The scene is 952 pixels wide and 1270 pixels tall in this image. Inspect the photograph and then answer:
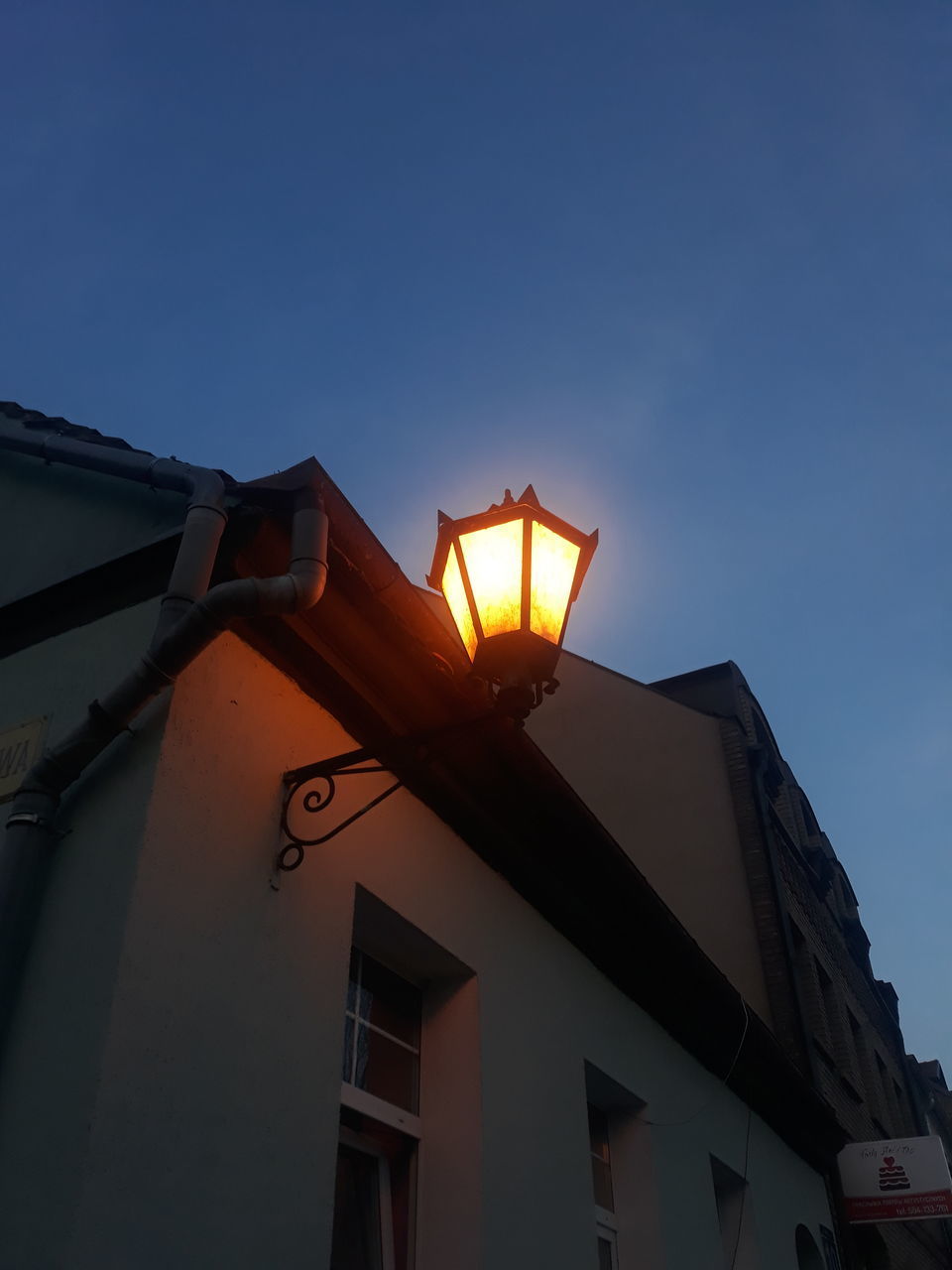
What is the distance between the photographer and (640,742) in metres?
13.8

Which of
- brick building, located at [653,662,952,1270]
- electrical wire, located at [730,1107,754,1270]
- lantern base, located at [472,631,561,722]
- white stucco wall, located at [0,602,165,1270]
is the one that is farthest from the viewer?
brick building, located at [653,662,952,1270]

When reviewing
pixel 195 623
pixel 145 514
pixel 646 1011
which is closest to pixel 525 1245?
pixel 646 1011

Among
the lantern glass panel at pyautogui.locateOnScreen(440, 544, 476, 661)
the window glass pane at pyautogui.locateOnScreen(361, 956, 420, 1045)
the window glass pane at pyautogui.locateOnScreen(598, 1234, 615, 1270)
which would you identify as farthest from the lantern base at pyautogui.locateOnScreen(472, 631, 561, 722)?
the window glass pane at pyautogui.locateOnScreen(598, 1234, 615, 1270)

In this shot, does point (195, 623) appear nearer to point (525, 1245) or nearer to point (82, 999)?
point (82, 999)

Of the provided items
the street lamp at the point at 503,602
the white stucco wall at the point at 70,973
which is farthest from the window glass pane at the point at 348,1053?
the white stucco wall at the point at 70,973

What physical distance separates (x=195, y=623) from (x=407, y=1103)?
8.86ft

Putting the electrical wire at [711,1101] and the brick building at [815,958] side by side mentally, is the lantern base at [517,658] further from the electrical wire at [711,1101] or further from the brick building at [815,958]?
the brick building at [815,958]

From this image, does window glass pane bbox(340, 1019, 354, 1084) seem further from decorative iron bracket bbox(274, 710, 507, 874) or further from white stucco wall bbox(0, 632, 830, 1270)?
decorative iron bracket bbox(274, 710, 507, 874)

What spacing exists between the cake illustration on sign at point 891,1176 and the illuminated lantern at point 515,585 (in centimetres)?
980

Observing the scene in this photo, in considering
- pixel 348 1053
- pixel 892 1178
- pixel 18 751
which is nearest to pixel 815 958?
pixel 892 1178

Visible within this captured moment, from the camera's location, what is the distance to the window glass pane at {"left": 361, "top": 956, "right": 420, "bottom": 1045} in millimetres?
5137

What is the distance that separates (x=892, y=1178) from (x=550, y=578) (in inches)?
397

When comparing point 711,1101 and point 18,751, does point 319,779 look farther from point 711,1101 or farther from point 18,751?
point 711,1101

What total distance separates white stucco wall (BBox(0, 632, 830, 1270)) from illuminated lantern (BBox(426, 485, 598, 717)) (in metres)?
0.97
